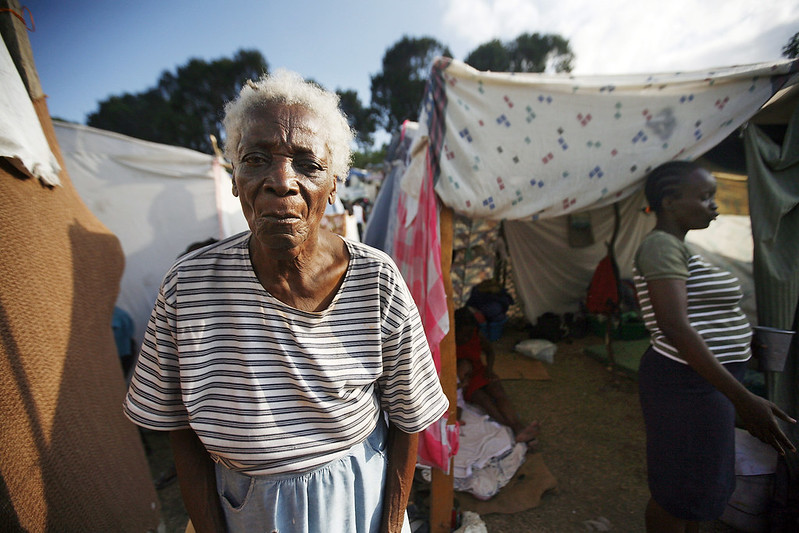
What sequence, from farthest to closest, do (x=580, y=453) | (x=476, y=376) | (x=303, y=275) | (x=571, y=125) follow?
1. (x=476, y=376)
2. (x=580, y=453)
3. (x=571, y=125)
4. (x=303, y=275)

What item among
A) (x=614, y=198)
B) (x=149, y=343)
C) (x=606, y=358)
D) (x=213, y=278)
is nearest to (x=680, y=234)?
(x=614, y=198)

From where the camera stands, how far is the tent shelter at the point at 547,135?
214 centimetres

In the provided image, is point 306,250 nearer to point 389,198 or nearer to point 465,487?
point 465,487

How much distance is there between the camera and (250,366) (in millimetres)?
958

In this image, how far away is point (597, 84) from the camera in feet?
7.04

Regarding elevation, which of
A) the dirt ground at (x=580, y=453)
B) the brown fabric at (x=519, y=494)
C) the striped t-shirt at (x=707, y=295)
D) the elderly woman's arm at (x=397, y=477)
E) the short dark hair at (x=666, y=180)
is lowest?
the dirt ground at (x=580, y=453)

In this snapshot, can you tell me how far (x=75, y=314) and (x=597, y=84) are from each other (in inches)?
122

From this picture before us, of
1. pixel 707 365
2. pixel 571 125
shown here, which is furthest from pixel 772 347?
pixel 571 125

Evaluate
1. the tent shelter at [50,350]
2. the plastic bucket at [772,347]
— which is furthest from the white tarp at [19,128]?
the plastic bucket at [772,347]

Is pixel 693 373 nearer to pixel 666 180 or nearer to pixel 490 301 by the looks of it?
pixel 666 180

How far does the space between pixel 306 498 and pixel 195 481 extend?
1.14ft

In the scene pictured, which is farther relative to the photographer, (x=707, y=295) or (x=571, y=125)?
(x=571, y=125)

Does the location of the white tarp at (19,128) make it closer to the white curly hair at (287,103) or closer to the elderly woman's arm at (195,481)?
the white curly hair at (287,103)

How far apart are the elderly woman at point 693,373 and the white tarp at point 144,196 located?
4.25m
